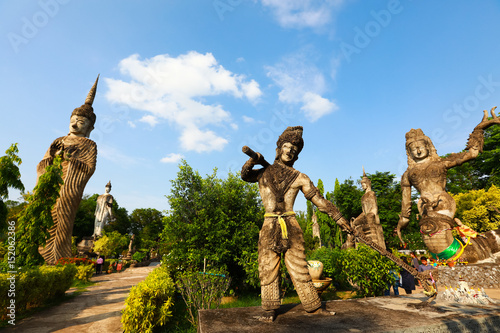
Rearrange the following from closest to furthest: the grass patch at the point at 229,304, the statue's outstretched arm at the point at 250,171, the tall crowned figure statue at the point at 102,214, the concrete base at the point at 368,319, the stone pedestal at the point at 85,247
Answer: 1. the concrete base at the point at 368,319
2. the statue's outstretched arm at the point at 250,171
3. the grass patch at the point at 229,304
4. the stone pedestal at the point at 85,247
5. the tall crowned figure statue at the point at 102,214

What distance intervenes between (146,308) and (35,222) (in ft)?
14.8

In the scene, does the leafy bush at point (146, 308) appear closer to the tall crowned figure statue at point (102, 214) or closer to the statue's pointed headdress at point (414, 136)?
the statue's pointed headdress at point (414, 136)

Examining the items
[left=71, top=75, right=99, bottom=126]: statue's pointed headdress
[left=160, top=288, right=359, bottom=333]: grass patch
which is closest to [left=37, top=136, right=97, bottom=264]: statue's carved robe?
[left=71, top=75, right=99, bottom=126]: statue's pointed headdress

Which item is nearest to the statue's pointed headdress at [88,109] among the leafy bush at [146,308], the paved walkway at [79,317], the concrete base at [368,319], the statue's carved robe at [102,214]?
the paved walkway at [79,317]

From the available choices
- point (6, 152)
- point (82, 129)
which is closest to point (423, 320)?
point (6, 152)

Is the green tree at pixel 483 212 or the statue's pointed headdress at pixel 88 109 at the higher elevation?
the statue's pointed headdress at pixel 88 109

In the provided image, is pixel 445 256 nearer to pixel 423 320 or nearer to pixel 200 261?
Result: pixel 423 320

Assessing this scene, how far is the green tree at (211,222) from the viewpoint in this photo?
25.7 feet

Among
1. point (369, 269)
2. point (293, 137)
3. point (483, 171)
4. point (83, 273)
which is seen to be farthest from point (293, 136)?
point (483, 171)

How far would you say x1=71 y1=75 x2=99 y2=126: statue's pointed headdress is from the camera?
11281 millimetres

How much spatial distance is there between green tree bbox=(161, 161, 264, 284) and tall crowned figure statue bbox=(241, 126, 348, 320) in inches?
180

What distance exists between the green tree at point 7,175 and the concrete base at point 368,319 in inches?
225

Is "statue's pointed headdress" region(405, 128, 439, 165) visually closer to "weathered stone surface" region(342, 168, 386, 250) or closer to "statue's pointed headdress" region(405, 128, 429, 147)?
"statue's pointed headdress" region(405, 128, 429, 147)

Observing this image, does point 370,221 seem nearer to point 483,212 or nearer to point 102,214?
point 483,212
